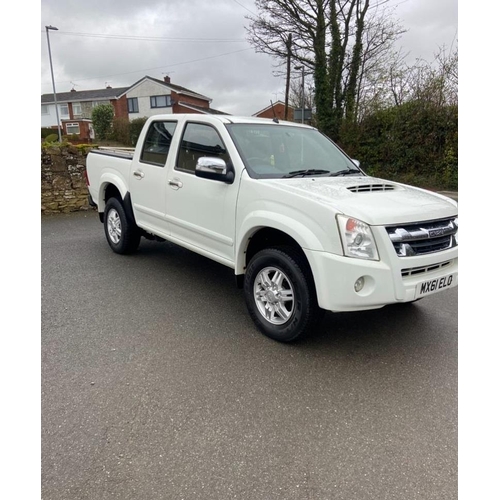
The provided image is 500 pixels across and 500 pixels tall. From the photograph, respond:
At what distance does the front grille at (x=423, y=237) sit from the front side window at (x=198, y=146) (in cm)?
177

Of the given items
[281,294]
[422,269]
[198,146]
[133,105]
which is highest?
[133,105]

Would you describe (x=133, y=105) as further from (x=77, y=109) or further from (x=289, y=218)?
(x=289, y=218)

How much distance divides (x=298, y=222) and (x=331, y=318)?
134 cm

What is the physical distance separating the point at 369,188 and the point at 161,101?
49839 mm

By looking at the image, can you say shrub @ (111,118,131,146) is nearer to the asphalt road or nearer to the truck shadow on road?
the truck shadow on road

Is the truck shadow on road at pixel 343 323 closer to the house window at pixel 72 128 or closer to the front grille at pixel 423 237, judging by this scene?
the front grille at pixel 423 237

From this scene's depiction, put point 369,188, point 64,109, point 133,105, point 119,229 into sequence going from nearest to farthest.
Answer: point 369,188
point 119,229
point 133,105
point 64,109

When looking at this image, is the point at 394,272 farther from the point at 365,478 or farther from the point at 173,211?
the point at 173,211

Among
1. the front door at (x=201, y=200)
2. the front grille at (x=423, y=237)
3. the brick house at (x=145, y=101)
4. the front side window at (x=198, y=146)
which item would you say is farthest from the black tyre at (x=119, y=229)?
the brick house at (x=145, y=101)

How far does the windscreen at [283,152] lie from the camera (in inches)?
151

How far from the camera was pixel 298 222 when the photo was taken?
10.3 ft

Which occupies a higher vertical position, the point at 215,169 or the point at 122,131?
the point at 122,131

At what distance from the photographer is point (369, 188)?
11.9ft

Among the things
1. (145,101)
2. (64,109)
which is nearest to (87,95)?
(64,109)
